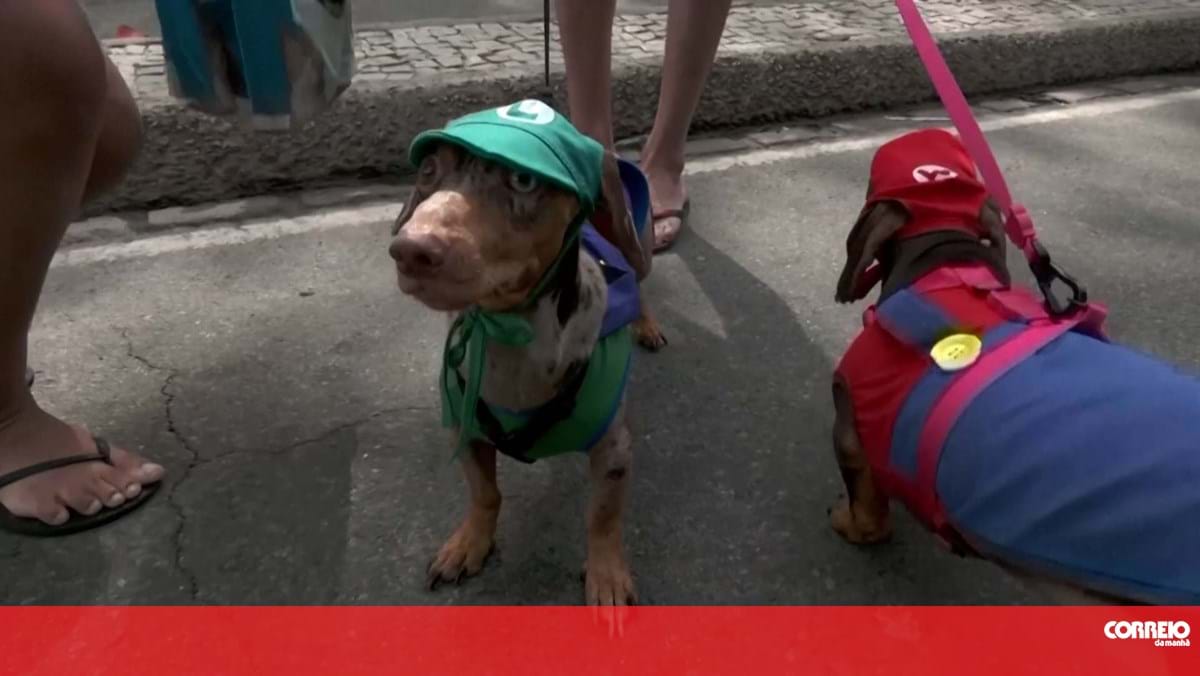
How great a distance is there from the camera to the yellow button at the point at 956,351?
4.79 ft

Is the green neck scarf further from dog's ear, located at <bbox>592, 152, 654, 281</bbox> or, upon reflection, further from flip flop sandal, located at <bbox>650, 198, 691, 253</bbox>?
flip flop sandal, located at <bbox>650, 198, 691, 253</bbox>

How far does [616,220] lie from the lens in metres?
1.54

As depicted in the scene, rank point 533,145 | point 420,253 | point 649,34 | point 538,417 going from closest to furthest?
point 420,253, point 533,145, point 538,417, point 649,34

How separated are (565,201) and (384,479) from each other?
2.78 ft

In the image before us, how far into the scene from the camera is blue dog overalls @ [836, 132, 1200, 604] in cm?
118

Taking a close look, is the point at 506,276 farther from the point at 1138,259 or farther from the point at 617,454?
the point at 1138,259

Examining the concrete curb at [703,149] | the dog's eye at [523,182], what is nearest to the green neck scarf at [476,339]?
the dog's eye at [523,182]

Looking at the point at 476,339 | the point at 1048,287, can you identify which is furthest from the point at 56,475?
the point at 1048,287

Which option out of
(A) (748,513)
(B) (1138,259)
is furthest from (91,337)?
(B) (1138,259)

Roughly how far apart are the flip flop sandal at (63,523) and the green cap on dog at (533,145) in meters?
0.95

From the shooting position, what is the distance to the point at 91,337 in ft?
7.61

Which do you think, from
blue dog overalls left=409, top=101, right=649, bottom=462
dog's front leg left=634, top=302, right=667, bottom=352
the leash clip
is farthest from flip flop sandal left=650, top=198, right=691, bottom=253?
A: the leash clip

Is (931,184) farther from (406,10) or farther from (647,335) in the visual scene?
(406,10)

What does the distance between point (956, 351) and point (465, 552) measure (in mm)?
922
